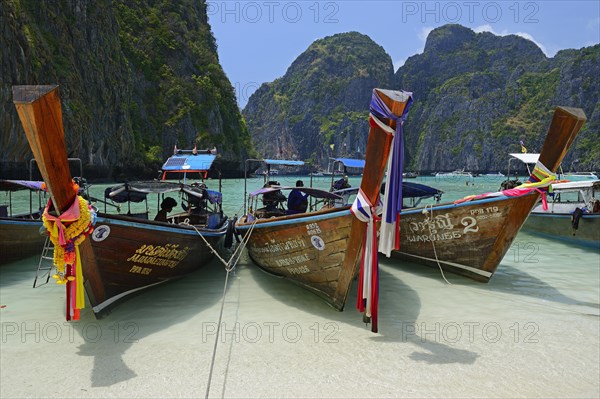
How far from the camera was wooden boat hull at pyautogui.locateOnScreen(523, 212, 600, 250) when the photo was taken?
12.2 metres

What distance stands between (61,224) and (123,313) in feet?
8.55

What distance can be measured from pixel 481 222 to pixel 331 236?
3.54 metres

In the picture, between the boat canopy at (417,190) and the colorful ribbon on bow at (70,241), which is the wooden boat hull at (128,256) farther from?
the boat canopy at (417,190)

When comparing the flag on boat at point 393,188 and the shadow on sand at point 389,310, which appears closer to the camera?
the flag on boat at point 393,188

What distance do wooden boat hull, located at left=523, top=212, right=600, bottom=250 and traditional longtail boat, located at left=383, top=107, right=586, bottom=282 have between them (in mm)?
A: 6550

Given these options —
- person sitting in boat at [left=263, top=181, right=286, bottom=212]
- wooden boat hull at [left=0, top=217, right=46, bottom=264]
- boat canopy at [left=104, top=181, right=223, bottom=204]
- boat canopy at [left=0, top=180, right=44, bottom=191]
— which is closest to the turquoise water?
wooden boat hull at [left=0, top=217, right=46, bottom=264]

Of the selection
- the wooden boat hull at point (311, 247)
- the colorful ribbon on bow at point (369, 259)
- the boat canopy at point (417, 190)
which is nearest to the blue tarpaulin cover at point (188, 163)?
the wooden boat hull at point (311, 247)

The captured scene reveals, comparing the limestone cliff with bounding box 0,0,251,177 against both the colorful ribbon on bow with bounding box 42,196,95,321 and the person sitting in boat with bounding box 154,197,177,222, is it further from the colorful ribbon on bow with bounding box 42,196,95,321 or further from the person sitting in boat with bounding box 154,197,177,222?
the colorful ribbon on bow with bounding box 42,196,95,321

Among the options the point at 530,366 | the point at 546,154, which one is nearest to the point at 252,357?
the point at 530,366

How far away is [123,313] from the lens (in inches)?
249

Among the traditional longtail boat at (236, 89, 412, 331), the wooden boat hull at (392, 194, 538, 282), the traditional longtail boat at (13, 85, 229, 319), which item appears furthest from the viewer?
the wooden boat hull at (392, 194, 538, 282)

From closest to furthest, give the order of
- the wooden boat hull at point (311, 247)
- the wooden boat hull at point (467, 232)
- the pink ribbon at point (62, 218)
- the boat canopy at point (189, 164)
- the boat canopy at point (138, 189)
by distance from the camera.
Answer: the pink ribbon at point (62, 218) → the wooden boat hull at point (311, 247) → the wooden boat hull at point (467, 232) → the boat canopy at point (138, 189) → the boat canopy at point (189, 164)

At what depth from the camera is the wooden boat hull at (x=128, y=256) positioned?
5.51m

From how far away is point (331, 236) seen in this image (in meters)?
5.90
